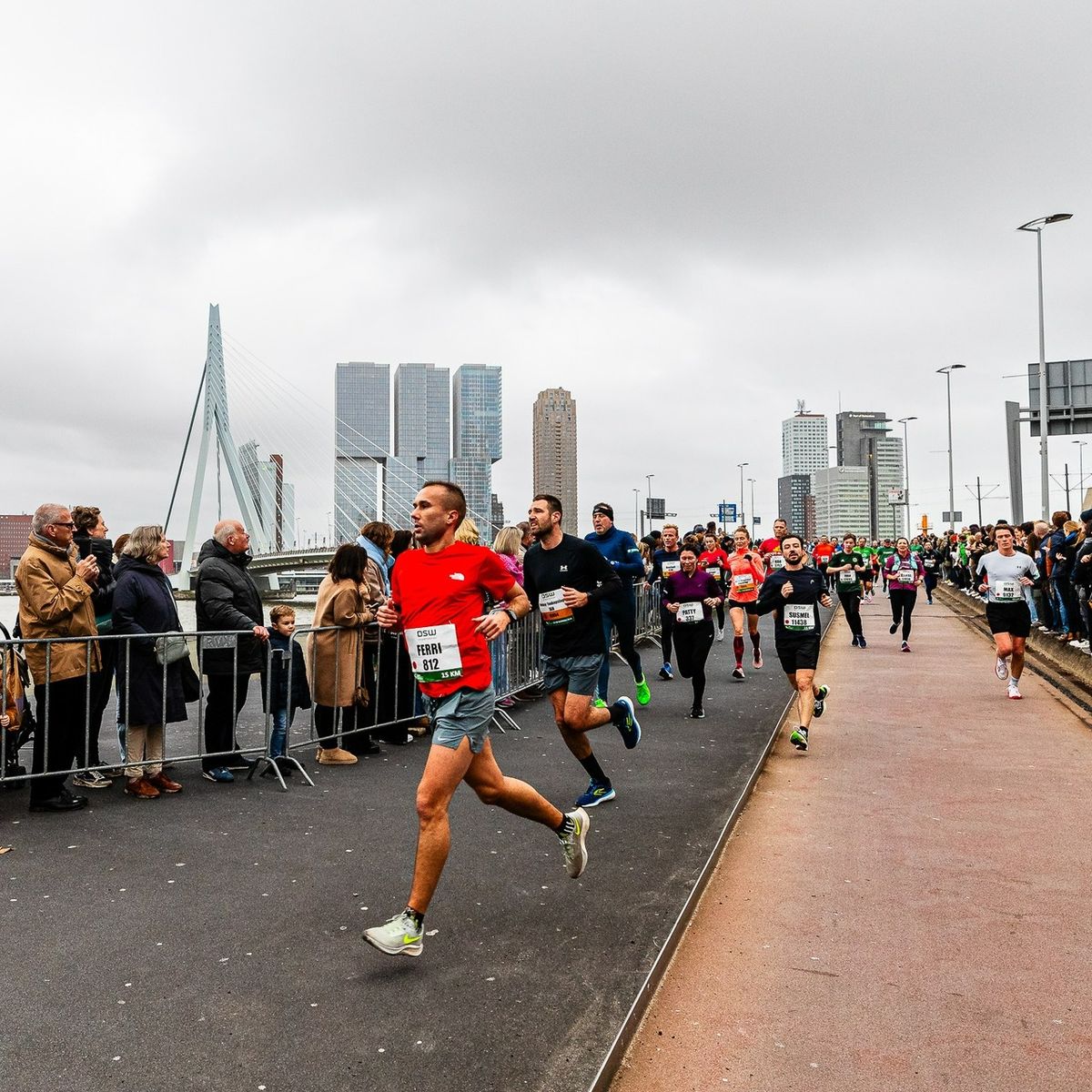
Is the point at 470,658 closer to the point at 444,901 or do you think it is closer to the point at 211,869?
the point at 444,901

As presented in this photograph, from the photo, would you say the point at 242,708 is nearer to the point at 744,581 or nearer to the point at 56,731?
the point at 56,731

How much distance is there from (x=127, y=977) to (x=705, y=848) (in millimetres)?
2845

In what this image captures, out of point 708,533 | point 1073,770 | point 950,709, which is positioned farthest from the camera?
point 708,533

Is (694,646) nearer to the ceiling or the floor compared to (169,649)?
nearer to the floor

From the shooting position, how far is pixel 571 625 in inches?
238

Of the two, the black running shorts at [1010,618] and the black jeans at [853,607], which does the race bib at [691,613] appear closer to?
the black running shorts at [1010,618]

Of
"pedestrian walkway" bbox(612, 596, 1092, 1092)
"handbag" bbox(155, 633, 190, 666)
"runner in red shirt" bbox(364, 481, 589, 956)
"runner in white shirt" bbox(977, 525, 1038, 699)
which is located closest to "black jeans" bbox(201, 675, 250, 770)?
"handbag" bbox(155, 633, 190, 666)

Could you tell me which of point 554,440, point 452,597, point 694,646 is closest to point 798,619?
point 694,646

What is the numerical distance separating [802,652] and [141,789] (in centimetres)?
532

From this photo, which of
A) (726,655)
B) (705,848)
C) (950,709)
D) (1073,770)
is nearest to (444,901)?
(705,848)

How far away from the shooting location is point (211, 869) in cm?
483

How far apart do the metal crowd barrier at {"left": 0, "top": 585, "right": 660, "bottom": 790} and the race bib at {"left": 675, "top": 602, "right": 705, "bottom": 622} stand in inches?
67.7

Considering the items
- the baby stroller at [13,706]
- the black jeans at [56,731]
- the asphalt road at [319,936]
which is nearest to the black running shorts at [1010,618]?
the asphalt road at [319,936]

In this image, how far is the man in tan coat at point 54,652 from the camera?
6.01 m
